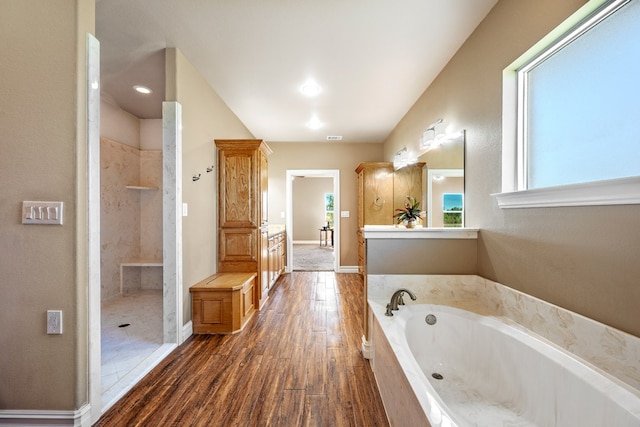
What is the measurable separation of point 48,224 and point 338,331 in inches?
93.9

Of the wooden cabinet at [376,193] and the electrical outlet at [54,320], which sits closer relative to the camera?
the electrical outlet at [54,320]

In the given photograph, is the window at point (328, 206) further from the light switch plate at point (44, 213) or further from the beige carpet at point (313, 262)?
the light switch plate at point (44, 213)

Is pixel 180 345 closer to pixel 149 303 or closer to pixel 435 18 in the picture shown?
pixel 149 303

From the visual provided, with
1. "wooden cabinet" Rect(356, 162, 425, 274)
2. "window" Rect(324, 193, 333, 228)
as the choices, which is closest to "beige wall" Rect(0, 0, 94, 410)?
"wooden cabinet" Rect(356, 162, 425, 274)

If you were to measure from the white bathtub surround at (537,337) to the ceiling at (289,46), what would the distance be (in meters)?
1.98

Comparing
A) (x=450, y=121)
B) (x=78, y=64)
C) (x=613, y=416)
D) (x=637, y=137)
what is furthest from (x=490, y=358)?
(x=78, y=64)

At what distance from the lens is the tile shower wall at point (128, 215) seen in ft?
11.9

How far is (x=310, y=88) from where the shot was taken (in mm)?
3146

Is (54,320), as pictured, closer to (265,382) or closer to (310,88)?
(265,382)

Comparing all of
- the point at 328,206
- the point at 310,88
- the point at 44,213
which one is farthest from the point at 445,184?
the point at 328,206

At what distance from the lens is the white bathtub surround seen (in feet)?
3.46

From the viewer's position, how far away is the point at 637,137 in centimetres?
109

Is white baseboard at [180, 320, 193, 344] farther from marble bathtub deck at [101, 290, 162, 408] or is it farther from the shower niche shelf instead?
the shower niche shelf

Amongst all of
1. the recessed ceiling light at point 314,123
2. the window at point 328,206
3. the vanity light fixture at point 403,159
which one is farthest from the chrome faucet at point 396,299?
the window at point 328,206
